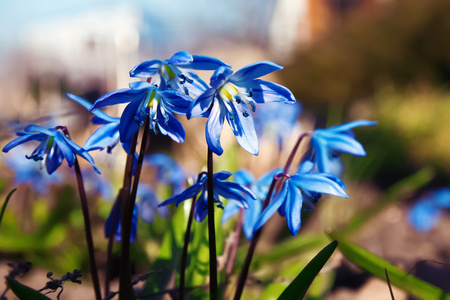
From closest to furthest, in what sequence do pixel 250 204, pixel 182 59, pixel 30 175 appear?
pixel 182 59, pixel 250 204, pixel 30 175

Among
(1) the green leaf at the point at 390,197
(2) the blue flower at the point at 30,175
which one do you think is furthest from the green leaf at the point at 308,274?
(2) the blue flower at the point at 30,175

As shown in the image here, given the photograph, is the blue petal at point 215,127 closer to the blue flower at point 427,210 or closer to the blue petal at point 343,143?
the blue petal at point 343,143

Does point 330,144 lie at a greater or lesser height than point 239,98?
lesser

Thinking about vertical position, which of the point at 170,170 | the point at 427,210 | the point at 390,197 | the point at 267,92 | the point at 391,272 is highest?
the point at 267,92

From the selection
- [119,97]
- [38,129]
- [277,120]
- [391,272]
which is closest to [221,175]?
[119,97]

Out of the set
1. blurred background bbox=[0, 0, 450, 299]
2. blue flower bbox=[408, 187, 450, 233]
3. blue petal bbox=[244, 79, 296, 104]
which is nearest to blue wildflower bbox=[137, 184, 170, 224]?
blurred background bbox=[0, 0, 450, 299]

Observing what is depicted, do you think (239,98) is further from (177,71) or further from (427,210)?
(427,210)

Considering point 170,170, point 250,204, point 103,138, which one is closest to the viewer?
point 103,138
